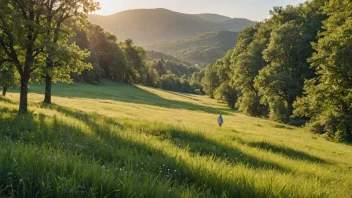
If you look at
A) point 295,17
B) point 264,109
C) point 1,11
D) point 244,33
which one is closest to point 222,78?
point 244,33

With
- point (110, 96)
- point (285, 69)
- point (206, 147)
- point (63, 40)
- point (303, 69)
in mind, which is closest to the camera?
point (206, 147)

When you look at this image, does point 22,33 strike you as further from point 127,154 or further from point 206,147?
point 127,154

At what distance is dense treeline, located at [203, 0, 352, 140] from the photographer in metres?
31.1

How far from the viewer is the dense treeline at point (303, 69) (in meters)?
31.1

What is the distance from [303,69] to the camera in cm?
5009

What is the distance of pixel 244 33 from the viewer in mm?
76938

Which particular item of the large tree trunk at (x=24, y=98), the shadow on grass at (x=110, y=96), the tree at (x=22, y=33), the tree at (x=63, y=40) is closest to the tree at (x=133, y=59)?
the shadow on grass at (x=110, y=96)

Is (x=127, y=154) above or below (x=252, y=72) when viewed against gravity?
below

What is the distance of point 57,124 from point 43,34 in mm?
9473

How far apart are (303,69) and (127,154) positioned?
49951mm

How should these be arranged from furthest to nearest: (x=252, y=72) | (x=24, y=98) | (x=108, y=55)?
1. (x=108, y=55)
2. (x=252, y=72)
3. (x=24, y=98)

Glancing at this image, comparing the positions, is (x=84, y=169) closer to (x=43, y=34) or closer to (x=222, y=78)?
(x=43, y=34)

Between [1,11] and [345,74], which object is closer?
[1,11]

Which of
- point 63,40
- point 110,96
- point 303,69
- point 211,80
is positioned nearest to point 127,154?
point 63,40
